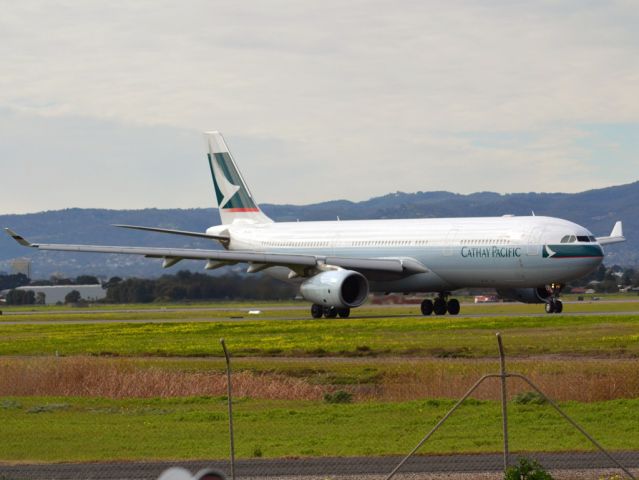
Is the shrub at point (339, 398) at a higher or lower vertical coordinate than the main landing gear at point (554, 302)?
lower

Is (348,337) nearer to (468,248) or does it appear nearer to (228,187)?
(468,248)

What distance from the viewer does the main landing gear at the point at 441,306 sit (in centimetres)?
6296

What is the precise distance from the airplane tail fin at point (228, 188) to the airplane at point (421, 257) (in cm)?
561

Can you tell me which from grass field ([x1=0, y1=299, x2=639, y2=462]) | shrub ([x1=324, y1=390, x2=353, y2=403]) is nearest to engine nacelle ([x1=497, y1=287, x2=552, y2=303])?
grass field ([x1=0, y1=299, x2=639, y2=462])

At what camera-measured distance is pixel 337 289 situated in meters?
59.1

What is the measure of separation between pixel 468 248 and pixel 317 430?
35439mm

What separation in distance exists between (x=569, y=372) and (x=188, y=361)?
13409 mm

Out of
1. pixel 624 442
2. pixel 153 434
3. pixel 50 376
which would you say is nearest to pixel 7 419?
pixel 153 434

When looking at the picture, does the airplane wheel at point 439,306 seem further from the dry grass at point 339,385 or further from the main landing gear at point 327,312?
the dry grass at point 339,385

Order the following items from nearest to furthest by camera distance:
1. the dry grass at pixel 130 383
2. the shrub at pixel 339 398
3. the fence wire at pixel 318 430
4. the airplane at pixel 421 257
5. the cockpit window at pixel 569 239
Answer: the fence wire at pixel 318 430 → the shrub at pixel 339 398 → the dry grass at pixel 130 383 → the cockpit window at pixel 569 239 → the airplane at pixel 421 257

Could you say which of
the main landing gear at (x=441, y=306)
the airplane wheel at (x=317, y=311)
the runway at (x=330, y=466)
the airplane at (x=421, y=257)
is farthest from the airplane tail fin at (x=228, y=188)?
the runway at (x=330, y=466)

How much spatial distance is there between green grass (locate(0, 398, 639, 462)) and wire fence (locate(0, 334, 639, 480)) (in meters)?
0.04

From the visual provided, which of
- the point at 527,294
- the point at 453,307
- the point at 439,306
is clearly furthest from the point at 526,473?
the point at 439,306

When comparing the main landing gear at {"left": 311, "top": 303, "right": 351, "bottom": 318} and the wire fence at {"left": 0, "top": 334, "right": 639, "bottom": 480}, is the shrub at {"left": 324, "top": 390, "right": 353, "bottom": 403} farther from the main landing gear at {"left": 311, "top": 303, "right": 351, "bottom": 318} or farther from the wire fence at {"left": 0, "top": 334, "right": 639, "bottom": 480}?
the main landing gear at {"left": 311, "top": 303, "right": 351, "bottom": 318}
